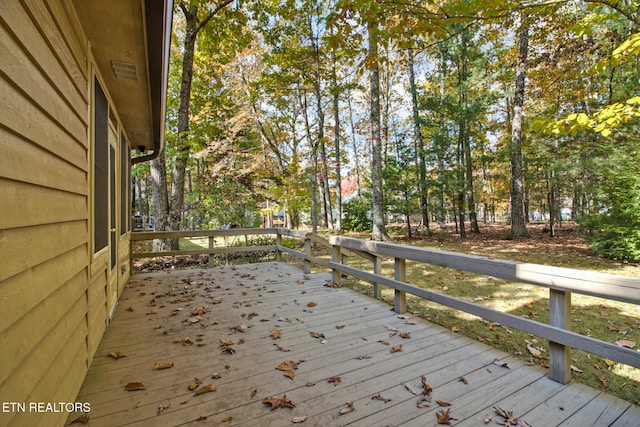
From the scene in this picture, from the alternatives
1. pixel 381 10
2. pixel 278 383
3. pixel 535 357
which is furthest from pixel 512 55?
pixel 278 383

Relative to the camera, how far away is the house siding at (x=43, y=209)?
43.3 inches

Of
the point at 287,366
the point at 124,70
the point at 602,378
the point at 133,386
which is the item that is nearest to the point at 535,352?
the point at 602,378

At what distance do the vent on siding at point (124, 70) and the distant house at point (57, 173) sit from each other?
0.04 ft

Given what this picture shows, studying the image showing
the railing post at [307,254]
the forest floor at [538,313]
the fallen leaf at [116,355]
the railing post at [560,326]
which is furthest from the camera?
the railing post at [307,254]

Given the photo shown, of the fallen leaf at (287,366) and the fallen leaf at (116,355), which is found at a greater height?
the fallen leaf at (116,355)

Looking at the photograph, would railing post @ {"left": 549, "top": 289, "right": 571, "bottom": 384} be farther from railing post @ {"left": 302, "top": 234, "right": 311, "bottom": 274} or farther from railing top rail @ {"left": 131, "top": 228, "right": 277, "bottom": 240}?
railing top rail @ {"left": 131, "top": 228, "right": 277, "bottom": 240}

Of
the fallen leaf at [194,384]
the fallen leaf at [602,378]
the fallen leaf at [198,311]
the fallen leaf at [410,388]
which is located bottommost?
the fallen leaf at [602,378]

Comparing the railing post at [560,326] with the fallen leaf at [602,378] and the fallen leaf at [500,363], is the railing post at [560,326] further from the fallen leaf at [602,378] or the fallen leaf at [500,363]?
the fallen leaf at [602,378]

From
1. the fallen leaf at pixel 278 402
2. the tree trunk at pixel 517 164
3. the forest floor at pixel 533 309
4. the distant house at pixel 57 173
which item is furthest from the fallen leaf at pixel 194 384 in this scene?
the tree trunk at pixel 517 164

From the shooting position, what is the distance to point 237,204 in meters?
10.7

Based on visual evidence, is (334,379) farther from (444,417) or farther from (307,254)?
(307,254)

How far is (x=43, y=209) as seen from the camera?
1.46 m

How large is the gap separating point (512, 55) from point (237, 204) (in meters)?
12.6

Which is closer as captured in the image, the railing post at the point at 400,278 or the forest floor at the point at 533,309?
the forest floor at the point at 533,309
